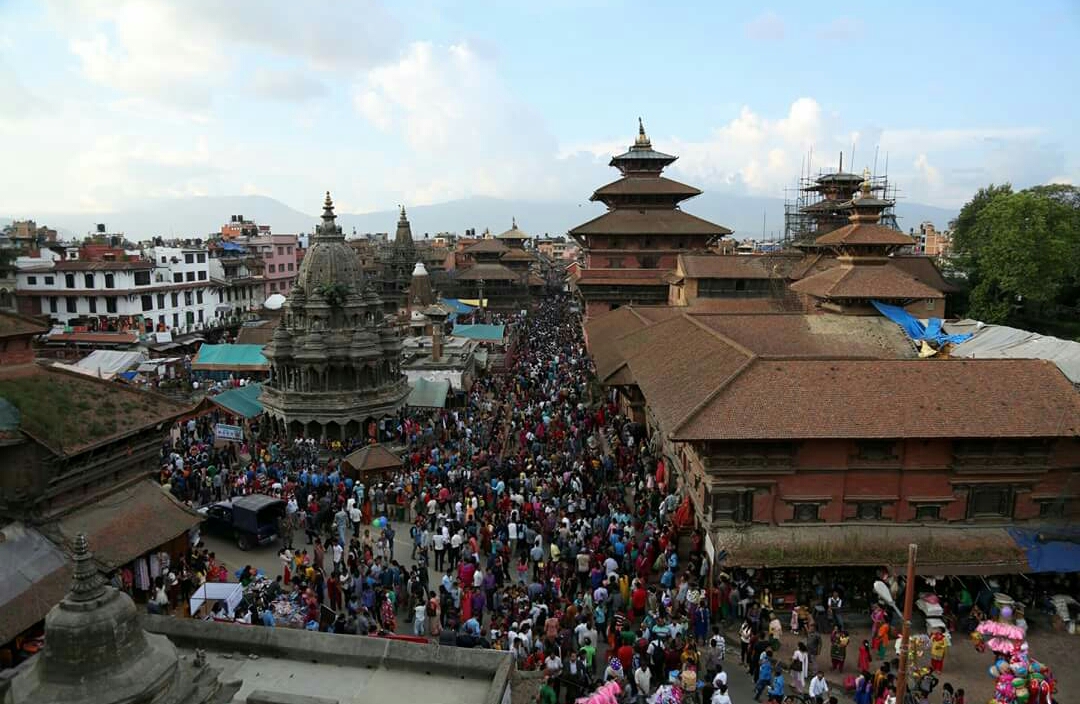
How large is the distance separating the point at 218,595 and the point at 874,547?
14.2 m

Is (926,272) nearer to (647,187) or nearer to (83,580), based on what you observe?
(647,187)

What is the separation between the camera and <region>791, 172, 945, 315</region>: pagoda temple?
2686 cm

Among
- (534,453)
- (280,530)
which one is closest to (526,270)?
(534,453)

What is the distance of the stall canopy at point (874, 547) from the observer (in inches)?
646

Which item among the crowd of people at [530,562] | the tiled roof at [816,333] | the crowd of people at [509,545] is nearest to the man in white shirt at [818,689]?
the crowd of people at [530,562]

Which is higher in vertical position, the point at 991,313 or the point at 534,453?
the point at 991,313

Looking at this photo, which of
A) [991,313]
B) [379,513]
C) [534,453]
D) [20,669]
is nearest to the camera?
[20,669]

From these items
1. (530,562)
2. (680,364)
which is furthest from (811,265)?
(530,562)

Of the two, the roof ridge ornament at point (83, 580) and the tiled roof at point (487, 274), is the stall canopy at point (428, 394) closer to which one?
the roof ridge ornament at point (83, 580)

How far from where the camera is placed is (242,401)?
32750mm

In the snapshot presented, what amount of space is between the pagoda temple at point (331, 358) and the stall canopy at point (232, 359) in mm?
7235

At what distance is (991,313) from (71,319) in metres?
61.8

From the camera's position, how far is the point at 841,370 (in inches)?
731

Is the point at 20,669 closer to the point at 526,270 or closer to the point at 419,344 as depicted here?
the point at 419,344
